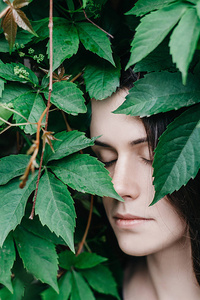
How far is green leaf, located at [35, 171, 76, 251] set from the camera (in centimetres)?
75

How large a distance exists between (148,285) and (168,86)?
94 centimetres

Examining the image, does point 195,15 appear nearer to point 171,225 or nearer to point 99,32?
point 99,32

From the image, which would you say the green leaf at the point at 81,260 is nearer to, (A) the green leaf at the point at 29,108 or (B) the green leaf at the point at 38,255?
(B) the green leaf at the point at 38,255

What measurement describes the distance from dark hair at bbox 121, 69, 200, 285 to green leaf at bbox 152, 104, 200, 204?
107mm

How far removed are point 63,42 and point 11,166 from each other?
33cm

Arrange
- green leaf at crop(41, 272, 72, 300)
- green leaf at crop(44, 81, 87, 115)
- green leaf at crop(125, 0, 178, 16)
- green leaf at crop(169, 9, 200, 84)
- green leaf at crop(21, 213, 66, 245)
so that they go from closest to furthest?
1. green leaf at crop(169, 9, 200, 84)
2. green leaf at crop(125, 0, 178, 16)
3. green leaf at crop(44, 81, 87, 115)
4. green leaf at crop(21, 213, 66, 245)
5. green leaf at crop(41, 272, 72, 300)

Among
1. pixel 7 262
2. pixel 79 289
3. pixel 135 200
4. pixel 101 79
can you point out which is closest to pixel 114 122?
pixel 101 79

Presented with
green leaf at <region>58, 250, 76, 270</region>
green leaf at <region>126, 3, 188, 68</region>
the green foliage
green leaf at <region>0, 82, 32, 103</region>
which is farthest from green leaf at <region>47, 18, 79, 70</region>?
green leaf at <region>58, 250, 76, 270</region>

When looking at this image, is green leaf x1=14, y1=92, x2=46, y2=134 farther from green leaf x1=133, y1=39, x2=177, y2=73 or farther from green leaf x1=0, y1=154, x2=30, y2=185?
green leaf x1=133, y1=39, x2=177, y2=73

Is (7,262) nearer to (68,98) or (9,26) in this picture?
(68,98)

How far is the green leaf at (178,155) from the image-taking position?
27.3 inches

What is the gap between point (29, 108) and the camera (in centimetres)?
79

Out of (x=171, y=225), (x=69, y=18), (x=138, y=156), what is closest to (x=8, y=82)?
(x=69, y=18)

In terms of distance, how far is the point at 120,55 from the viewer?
925 millimetres
